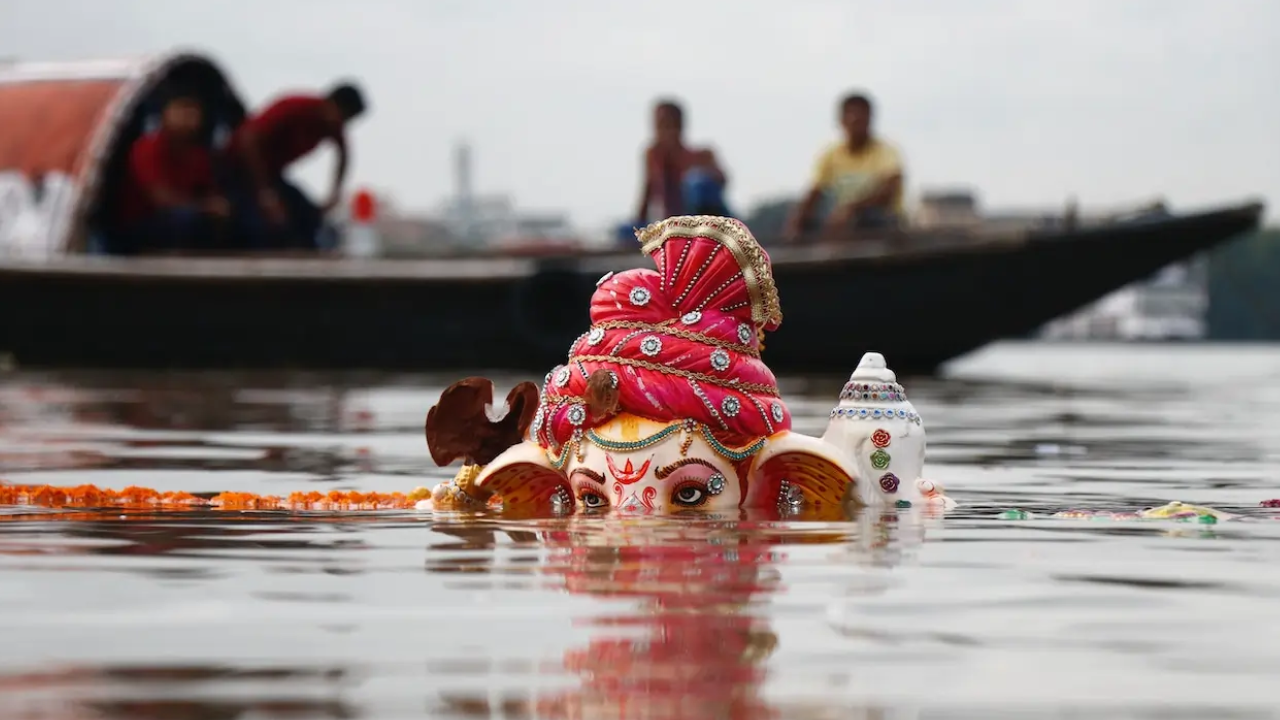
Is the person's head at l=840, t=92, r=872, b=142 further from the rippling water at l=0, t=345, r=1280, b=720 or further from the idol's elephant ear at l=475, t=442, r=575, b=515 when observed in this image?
the idol's elephant ear at l=475, t=442, r=575, b=515

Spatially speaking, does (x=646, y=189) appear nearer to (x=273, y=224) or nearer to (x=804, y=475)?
(x=273, y=224)

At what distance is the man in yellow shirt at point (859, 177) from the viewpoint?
1630cm

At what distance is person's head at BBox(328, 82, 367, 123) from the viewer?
60.1ft

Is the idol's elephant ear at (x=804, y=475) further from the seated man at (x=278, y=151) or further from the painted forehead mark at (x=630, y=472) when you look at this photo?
the seated man at (x=278, y=151)

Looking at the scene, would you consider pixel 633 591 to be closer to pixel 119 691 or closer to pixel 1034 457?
pixel 119 691

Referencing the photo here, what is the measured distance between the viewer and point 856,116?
16.2 meters

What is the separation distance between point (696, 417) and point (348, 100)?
13.4 m

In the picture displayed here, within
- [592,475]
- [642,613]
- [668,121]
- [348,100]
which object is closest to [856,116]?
[668,121]

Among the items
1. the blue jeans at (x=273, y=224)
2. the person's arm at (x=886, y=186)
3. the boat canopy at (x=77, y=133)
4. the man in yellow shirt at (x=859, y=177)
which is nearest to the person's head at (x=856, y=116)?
the man in yellow shirt at (x=859, y=177)

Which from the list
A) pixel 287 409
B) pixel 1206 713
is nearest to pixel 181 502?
pixel 1206 713

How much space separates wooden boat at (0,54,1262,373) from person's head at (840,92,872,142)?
183 cm

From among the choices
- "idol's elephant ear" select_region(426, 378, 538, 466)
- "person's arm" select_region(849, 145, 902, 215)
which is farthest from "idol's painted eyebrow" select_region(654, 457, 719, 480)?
"person's arm" select_region(849, 145, 902, 215)

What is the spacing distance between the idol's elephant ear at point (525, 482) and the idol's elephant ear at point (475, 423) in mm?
252

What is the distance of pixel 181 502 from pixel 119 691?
3.04 m
